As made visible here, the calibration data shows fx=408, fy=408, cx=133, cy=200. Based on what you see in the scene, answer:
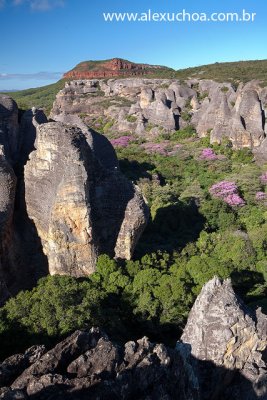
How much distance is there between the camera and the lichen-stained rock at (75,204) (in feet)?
49.5

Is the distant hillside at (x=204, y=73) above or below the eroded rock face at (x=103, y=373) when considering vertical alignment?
above

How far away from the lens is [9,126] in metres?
18.1

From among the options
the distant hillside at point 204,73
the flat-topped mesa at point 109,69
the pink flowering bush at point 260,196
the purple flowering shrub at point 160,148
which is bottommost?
the pink flowering bush at point 260,196

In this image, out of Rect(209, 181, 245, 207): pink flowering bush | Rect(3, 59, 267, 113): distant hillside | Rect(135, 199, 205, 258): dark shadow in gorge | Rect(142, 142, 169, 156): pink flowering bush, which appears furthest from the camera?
Rect(3, 59, 267, 113): distant hillside

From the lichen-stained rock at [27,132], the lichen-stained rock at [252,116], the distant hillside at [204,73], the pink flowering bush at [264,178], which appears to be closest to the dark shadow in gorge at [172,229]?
the lichen-stained rock at [27,132]

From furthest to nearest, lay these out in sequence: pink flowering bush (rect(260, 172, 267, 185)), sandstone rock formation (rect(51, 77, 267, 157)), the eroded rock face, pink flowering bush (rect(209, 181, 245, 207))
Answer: sandstone rock formation (rect(51, 77, 267, 157)) < pink flowering bush (rect(260, 172, 267, 185)) < pink flowering bush (rect(209, 181, 245, 207)) < the eroded rock face

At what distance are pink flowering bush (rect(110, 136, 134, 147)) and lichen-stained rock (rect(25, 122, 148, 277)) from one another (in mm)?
33134

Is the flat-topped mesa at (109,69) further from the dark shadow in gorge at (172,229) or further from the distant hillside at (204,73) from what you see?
the dark shadow in gorge at (172,229)

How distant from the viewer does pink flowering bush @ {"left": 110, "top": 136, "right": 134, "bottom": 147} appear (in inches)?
1970

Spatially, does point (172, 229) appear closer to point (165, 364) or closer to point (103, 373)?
point (165, 364)

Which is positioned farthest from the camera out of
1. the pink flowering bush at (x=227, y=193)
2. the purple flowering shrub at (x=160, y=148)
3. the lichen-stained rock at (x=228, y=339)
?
the purple flowering shrub at (x=160, y=148)

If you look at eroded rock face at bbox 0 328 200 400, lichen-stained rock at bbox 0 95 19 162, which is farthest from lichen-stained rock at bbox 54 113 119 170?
eroded rock face at bbox 0 328 200 400

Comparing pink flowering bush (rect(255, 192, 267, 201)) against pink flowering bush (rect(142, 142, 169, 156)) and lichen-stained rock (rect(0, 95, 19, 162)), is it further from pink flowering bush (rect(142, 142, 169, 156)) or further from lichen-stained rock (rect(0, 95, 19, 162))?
lichen-stained rock (rect(0, 95, 19, 162))

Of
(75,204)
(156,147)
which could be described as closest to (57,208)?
(75,204)
